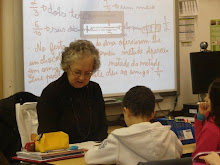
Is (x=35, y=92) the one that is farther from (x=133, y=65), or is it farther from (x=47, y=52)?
(x=133, y=65)

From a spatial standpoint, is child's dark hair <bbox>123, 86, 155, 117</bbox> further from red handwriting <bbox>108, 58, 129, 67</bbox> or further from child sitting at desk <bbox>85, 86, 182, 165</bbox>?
red handwriting <bbox>108, 58, 129, 67</bbox>

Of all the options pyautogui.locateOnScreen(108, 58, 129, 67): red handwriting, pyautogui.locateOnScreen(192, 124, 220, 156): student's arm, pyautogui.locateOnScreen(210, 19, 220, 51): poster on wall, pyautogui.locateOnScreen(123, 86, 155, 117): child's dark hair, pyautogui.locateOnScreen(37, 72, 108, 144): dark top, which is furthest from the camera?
pyautogui.locateOnScreen(210, 19, 220, 51): poster on wall

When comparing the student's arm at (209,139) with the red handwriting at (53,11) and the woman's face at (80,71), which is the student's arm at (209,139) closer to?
the woman's face at (80,71)

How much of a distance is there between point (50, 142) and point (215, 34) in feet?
9.21

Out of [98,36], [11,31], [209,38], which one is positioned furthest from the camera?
[209,38]

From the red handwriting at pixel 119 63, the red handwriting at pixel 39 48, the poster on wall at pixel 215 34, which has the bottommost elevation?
the red handwriting at pixel 119 63

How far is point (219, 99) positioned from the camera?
97.0 inches

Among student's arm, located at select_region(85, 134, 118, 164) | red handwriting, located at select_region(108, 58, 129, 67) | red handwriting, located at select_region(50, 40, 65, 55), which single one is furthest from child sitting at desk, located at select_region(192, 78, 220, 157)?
red handwriting, located at select_region(50, 40, 65, 55)

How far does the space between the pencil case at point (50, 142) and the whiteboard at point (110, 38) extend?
3.98ft

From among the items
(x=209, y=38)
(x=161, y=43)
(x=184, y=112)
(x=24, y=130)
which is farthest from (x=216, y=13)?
(x=24, y=130)

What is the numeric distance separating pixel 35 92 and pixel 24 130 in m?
0.67

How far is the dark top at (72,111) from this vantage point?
2.59 metres

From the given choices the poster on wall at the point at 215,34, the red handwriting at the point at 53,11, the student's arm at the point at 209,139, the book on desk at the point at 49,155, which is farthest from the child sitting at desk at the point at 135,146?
the poster on wall at the point at 215,34

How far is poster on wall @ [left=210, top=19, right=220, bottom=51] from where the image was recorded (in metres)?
4.41
